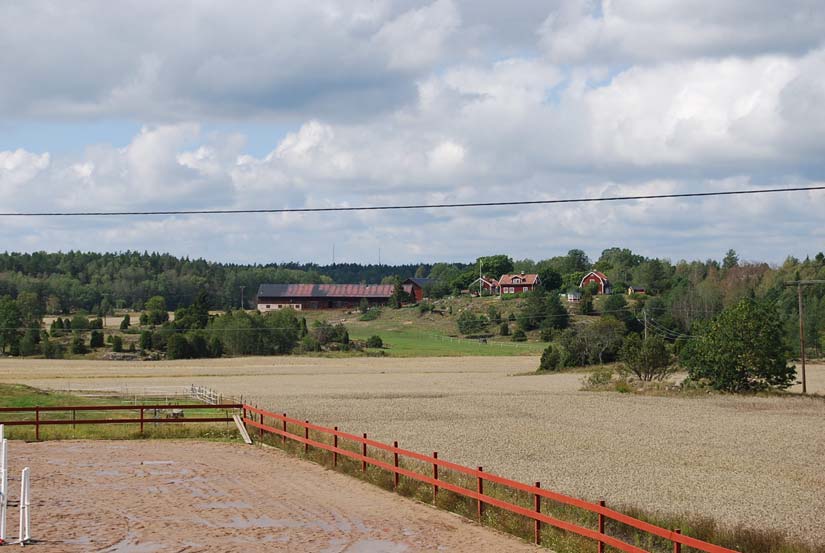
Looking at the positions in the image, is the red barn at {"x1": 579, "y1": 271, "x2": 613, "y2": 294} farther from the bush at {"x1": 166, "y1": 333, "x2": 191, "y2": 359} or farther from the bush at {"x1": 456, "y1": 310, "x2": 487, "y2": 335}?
the bush at {"x1": 166, "y1": 333, "x2": 191, "y2": 359}

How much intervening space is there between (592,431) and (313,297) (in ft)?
518

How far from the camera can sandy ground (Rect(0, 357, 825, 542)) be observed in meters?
24.1

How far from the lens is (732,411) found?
165 feet

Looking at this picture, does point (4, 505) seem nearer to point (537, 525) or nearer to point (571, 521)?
point (537, 525)

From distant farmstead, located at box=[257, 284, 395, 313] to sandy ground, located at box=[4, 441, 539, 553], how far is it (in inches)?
6601

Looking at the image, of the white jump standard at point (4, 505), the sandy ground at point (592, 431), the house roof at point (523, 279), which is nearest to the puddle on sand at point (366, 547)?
the white jump standard at point (4, 505)

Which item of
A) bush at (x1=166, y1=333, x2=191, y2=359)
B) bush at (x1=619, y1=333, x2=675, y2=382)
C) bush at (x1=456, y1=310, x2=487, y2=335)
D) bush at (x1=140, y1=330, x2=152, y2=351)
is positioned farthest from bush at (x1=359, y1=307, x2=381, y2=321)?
bush at (x1=619, y1=333, x2=675, y2=382)

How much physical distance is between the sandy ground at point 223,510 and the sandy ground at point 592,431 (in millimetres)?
5667

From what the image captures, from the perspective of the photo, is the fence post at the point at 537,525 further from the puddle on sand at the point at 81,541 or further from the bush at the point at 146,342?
the bush at the point at 146,342

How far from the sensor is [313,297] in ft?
643

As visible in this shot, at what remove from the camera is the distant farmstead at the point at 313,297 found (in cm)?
19488

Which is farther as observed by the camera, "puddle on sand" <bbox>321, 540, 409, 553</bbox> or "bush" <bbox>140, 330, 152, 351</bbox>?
"bush" <bbox>140, 330, 152, 351</bbox>

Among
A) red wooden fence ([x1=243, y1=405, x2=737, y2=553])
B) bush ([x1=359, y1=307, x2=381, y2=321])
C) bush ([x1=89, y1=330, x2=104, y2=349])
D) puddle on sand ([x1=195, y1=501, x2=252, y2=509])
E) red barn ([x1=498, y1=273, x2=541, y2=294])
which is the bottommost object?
bush ([x1=89, y1=330, x2=104, y2=349])

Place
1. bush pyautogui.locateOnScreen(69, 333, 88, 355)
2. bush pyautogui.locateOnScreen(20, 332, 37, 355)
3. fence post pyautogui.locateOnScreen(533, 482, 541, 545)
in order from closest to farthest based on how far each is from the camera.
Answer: fence post pyautogui.locateOnScreen(533, 482, 541, 545) < bush pyautogui.locateOnScreen(69, 333, 88, 355) < bush pyautogui.locateOnScreen(20, 332, 37, 355)
